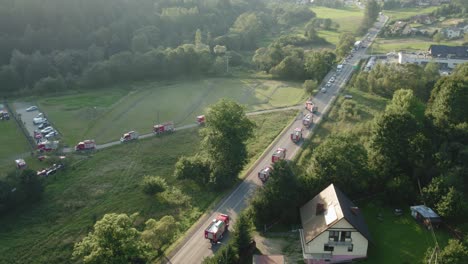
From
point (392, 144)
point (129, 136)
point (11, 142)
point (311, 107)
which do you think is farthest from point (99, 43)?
point (392, 144)

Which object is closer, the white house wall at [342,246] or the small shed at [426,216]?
the white house wall at [342,246]

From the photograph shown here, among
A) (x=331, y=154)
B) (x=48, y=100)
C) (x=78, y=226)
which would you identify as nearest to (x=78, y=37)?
(x=48, y=100)

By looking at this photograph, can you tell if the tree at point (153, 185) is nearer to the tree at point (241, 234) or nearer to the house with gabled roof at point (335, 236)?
the tree at point (241, 234)

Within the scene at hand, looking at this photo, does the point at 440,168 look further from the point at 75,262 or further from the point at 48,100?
the point at 48,100

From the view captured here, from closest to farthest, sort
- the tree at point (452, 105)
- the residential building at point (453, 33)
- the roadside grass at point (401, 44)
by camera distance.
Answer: the tree at point (452, 105) < the roadside grass at point (401, 44) < the residential building at point (453, 33)

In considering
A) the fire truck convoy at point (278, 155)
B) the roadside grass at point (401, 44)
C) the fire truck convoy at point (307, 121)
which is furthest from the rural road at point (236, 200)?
the roadside grass at point (401, 44)

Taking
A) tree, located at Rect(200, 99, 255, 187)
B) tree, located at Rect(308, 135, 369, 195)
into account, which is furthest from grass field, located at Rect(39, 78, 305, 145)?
tree, located at Rect(308, 135, 369, 195)

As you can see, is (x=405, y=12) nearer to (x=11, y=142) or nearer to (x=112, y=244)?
(x=11, y=142)
